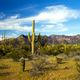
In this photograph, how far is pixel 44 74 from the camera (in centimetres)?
1623

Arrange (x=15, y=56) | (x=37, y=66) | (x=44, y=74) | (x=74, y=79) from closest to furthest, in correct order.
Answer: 1. (x=74, y=79)
2. (x=44, y=74)
3. (x=37, y=66)
4. (x=15, y=56)

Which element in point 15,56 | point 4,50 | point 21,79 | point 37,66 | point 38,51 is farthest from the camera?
point 4,50

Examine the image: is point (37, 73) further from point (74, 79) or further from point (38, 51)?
point (38, 51)

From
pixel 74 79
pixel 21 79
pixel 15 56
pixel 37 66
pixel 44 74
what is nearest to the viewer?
pixel 74 79

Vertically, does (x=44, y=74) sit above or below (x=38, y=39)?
below

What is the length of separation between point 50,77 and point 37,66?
9.70ft

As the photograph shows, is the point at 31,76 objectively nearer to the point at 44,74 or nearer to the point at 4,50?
the point at 44,74

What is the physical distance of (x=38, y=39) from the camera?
37406 mm

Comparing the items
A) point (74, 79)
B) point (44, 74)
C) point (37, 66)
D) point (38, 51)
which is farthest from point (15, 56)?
point (74, 79)

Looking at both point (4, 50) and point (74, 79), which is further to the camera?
point (4, 50)

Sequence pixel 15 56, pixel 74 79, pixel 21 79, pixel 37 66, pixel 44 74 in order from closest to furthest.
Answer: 1. pixel 74 79
2. pixel 21 79
3. pixel 44 74
4. pixel 37 66
5. pixel 15 56

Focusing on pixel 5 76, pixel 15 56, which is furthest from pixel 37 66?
pixel 15 56

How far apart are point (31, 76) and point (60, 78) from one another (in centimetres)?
213

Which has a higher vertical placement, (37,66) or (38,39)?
(38,39)
